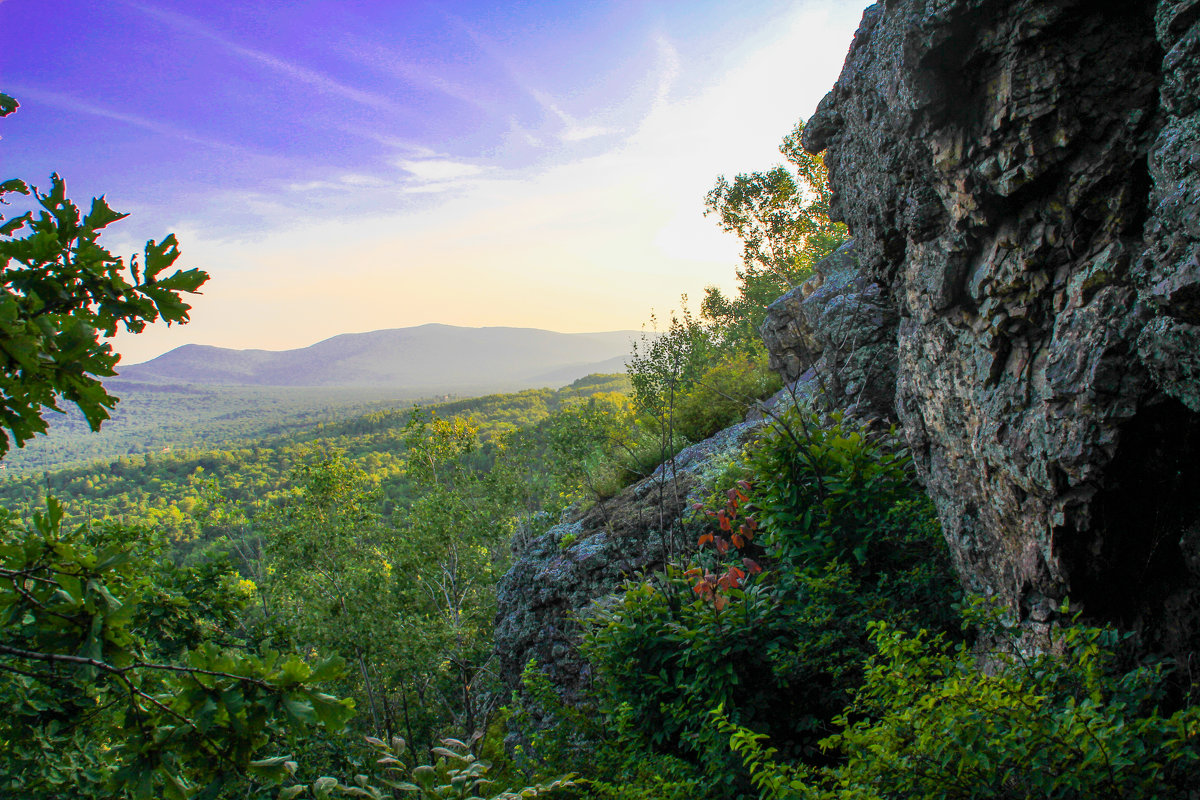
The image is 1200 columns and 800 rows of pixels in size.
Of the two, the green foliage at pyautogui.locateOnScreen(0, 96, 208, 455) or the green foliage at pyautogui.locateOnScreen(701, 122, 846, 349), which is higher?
the green foliage at pyautogui.locateOnScreen(701, 122, 846, 349)

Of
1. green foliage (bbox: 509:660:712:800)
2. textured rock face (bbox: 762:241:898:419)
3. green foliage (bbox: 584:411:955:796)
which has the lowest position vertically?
green foliage (bbox: 509:660:712:800)

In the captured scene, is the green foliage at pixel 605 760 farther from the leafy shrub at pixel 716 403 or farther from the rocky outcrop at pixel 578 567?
the leafy shrub at pixel 716 403

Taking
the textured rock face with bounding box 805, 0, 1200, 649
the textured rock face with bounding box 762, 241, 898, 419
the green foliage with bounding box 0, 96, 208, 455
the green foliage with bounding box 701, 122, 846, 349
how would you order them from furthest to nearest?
1. the green foliage with bounding box 701, 122, 846, 349
2. the textured rock face with bounding box 762, 241, 898, 419
3. the textured rock face with bounding box 805, 0, 1200, 649
4. the green foliage with bounding box 0, 96, 208, 455

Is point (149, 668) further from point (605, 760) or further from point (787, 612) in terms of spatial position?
point (787, 612)

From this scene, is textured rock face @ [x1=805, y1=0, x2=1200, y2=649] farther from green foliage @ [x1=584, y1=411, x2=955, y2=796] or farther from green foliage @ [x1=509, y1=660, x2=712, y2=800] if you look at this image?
green foliage @ [x1=509, y1=660, x2=712, y2=800]

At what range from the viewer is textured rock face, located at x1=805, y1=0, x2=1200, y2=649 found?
2.80m

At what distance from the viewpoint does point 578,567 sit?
905 cm

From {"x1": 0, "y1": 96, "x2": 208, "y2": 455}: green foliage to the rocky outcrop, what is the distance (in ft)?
21.1

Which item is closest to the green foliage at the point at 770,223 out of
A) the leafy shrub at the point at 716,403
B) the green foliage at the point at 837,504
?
the leafy shrub at the point at 716,403

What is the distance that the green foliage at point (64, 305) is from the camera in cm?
152

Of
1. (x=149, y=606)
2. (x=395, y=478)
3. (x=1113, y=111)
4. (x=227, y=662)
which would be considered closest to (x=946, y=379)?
(x=1113, y=111)

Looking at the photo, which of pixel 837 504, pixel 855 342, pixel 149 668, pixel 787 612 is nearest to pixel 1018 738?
pixel 787 612

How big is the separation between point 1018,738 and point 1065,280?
103 inches

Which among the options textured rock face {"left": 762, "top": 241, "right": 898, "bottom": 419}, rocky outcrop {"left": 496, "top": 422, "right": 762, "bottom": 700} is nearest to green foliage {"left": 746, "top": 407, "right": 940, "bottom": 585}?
textured rock face {"left": 762, "top": 241, "right": 898, "bottom": 419}
